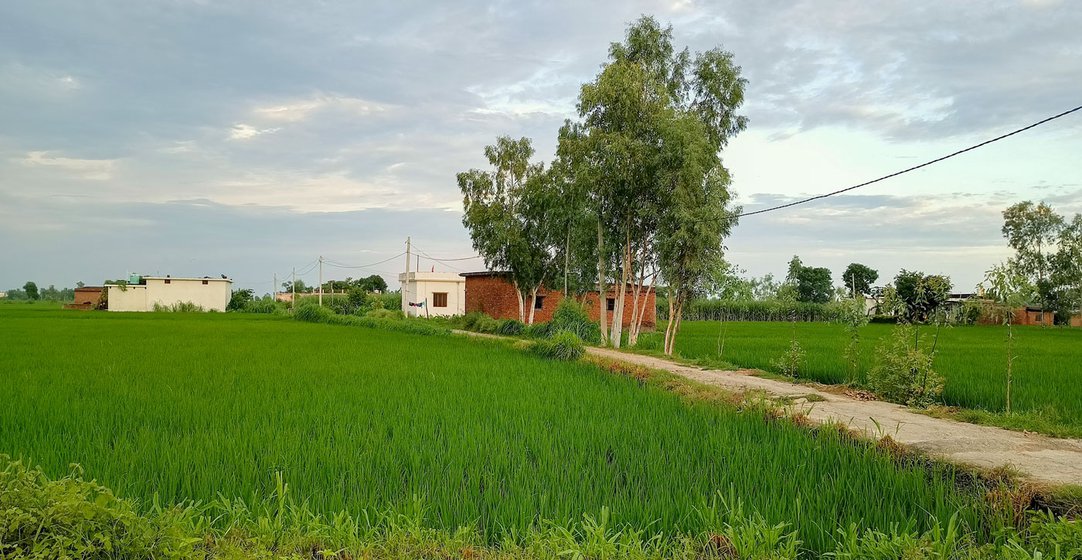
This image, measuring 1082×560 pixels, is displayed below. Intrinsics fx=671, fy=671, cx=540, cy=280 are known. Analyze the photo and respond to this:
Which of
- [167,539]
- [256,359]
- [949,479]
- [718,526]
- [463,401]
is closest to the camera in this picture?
[167,539]

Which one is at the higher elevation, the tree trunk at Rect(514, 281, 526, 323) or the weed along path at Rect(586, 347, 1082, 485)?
the tree trunk at Rect(514, 281, 526, 323)

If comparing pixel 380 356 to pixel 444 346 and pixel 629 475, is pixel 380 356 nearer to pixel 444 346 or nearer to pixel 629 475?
pixel 444 346

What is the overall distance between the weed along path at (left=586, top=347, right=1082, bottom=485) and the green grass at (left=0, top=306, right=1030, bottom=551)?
55 cm

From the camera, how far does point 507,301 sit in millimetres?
32688

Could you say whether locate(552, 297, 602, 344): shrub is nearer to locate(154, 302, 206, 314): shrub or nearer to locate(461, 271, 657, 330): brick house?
locate(461, 271, 657, 330): brick house

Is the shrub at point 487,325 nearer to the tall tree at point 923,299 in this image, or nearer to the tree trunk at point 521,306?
the tree trunk at point 521,306

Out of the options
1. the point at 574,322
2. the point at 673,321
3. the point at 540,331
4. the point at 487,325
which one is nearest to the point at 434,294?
the point at 487,325

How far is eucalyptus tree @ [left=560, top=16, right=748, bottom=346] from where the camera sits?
17984 millimetres

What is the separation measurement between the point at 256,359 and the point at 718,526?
11162 mm

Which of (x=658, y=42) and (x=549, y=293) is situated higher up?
(x=658, y=42)

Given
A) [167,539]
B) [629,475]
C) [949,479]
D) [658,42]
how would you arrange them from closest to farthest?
[167,539] < [629,475] < [949,479] < [658,42]

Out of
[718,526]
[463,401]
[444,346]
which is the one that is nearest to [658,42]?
[444,346]

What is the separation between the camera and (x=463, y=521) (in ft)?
12.2

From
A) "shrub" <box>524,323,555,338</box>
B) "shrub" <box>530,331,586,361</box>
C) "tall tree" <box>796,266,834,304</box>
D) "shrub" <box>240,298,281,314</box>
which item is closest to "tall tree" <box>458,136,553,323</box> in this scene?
"shrub" <box>524,323,555,338</box>
